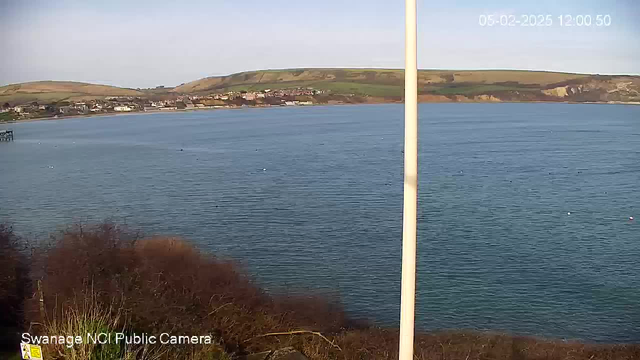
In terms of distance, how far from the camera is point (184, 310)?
252 inches

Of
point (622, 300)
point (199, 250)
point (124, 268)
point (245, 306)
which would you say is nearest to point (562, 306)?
point (622, 300)

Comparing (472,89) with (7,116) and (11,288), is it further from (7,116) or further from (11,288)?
(11,288)

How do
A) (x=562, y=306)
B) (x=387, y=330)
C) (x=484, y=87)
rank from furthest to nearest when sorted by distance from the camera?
1. (x=484, y=87)
2. (x=562, y=306)
3. (x=387, y=330)

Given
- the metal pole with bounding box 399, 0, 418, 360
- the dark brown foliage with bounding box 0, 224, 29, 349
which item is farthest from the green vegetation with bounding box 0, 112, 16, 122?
the metal pole with bounding box 399, 0, 418, 360

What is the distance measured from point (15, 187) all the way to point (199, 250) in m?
7.28

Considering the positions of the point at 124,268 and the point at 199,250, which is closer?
the point at 124,268

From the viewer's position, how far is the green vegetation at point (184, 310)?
514 centimetres

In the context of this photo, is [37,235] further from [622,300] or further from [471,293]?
[622,300]

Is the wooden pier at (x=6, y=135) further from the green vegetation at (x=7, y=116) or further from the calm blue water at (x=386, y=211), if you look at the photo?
the green vegetation at (x=7, y=116)

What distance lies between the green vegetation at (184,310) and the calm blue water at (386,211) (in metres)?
1.35

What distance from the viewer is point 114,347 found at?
3533 millimetres

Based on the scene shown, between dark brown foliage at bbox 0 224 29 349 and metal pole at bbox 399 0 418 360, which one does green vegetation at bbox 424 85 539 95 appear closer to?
dark brown foliage at bbox 0 224 29 349

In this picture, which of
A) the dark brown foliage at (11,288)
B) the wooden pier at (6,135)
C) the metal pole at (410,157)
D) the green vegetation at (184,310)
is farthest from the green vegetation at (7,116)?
the metal pole at (410,157)

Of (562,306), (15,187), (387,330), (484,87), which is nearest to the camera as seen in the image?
(387,330)
